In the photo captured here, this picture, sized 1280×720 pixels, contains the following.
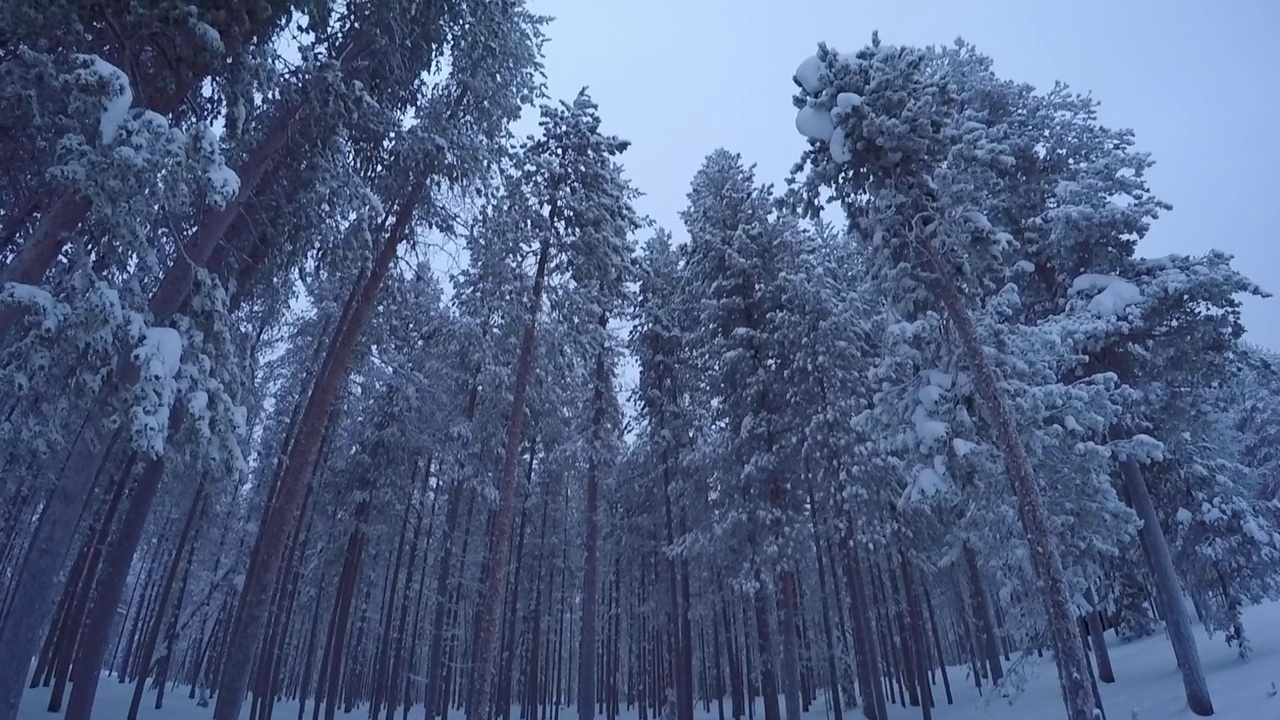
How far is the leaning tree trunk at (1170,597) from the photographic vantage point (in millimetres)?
13234

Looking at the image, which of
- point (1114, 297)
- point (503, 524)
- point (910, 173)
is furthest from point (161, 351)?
point (1114, 297)

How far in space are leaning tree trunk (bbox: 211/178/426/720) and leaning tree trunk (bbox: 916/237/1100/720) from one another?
10904 mm

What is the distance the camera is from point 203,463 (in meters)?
9.30

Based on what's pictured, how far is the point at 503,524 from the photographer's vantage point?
15.3m

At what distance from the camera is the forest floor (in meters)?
13.1

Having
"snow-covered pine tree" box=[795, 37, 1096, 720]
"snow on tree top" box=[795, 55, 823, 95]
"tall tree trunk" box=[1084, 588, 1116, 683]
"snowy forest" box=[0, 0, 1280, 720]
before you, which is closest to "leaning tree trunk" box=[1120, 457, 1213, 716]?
"snowy forest" box=[0, 0, 1280, 720]

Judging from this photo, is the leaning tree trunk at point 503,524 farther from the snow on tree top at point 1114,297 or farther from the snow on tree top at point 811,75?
the snow on tree top at point 1114,297

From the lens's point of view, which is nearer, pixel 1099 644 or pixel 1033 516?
pixel 1033 516

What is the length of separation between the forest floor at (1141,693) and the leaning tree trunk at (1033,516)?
3486mm

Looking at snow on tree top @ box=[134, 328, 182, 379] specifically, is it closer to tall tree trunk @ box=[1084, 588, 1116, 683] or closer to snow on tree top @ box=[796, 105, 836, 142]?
snow on tree top @ box=[796, 105, 836, 142]

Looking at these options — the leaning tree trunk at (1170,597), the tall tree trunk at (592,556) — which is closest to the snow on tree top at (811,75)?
the tall tree trunk at (592,556)

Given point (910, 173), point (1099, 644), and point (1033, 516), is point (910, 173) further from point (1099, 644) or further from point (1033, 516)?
point (1099, 644)

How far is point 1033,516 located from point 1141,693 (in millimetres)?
8851

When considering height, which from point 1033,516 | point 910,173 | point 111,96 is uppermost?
point 910,173
